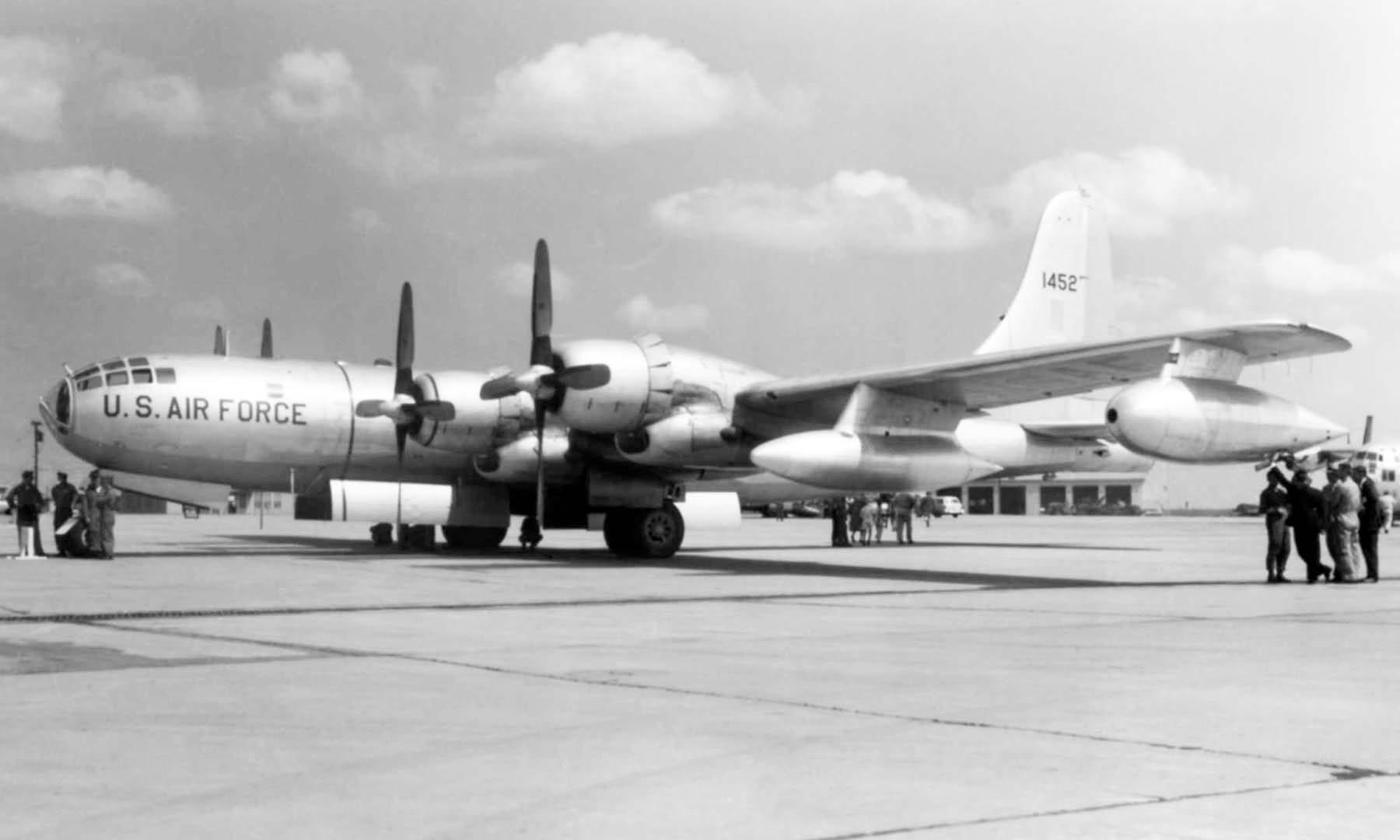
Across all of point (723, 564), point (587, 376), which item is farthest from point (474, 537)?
point (587, 376)

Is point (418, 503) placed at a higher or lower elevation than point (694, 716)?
higher

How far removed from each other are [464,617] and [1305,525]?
12578 millimetres

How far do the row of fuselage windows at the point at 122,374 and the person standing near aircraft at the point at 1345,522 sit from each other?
19.2 metres

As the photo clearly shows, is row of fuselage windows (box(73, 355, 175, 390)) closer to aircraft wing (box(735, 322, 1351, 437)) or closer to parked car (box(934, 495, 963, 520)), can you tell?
aircraft wing (box(735, 322, 1351, 437))

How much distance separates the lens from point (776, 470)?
2200 centimetres

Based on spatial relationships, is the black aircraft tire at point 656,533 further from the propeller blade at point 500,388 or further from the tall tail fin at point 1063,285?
the tall tail fin at point 1063,285

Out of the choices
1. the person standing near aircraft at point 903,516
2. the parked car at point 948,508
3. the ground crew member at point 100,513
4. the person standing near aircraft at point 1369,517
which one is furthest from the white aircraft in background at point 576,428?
the parked car at point 948,508

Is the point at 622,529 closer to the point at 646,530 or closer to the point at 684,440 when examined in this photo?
the point at 646,530

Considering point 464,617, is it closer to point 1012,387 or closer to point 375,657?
point 375,657

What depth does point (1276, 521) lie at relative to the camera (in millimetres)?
20656

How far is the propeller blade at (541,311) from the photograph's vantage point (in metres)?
25.4

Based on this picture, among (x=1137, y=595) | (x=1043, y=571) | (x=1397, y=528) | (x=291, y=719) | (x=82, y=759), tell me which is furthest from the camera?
(x=1397, y=528)

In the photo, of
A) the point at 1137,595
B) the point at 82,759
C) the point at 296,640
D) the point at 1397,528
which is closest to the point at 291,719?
the point at 82,759

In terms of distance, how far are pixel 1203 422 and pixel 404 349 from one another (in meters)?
15.7
